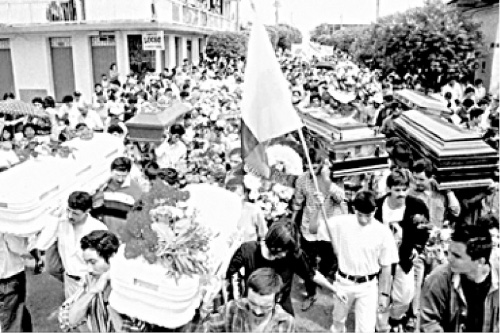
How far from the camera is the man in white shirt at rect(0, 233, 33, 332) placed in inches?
134

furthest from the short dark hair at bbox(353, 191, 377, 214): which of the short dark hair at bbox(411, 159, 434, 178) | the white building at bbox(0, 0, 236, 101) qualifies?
the white building at bbox(0, 0, 236, 101)

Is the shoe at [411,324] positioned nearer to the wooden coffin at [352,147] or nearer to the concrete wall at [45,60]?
the wooden coffin at [352,147]

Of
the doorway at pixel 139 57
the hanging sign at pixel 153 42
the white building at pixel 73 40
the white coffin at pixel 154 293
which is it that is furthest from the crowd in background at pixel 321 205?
the doorway at pixel 139 57

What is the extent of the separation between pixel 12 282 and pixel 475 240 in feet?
9.26

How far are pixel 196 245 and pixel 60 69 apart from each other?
16221mm

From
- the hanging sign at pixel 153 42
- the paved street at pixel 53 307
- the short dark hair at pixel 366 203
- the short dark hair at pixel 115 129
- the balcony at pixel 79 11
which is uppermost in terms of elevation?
the balcony at pixel 79 11

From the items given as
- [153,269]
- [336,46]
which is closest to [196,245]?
[153,269]

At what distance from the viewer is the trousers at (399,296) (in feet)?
12.4

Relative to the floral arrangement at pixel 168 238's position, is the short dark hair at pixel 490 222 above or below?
below

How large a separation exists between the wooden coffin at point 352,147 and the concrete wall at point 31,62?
14080mm

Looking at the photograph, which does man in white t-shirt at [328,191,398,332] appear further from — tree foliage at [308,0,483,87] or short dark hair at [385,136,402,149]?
tree foliage at [308,0,483,87]

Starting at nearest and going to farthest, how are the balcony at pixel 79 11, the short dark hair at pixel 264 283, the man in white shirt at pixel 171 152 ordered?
the short dark hair at pixel 264 283, the man in white shirt at pixel 171 152, the balcony at pixel 79 11

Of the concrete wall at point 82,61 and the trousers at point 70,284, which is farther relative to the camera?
the concrete wall at point 82,61

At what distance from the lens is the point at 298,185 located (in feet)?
14.4
